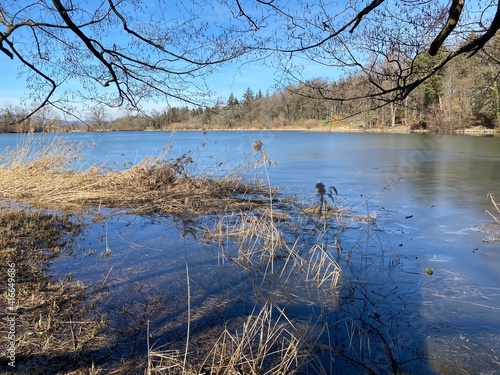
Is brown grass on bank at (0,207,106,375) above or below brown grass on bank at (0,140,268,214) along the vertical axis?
below

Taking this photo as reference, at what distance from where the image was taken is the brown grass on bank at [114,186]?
23.8 ft

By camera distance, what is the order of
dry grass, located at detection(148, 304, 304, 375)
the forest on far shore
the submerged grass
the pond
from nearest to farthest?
dry grass, located at detection(148, 304, 304, 375)
the submerged grass
the pond
the forest on far shore

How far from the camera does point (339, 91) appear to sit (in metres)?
3.60

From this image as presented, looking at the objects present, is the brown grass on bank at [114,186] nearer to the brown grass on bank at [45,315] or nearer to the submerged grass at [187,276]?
the submerged grass at [187,276]

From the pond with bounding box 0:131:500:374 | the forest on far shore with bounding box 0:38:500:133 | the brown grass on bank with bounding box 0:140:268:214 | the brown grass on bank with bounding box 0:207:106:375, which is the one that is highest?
the forest on far shore with bounding box 0:38:500:133

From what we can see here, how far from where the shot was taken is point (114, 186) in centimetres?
847

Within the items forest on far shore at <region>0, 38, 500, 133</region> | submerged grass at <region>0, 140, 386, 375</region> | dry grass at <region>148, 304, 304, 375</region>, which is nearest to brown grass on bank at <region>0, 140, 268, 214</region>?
submerged grass at <region>0, 140, 386, 375</region>

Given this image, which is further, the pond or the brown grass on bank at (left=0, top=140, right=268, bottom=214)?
the brown grass on bank at (left=0, top=140, right=268, bottom=214)

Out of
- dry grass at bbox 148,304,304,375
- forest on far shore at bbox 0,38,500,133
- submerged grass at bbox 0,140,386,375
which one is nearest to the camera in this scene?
dry grass at bbox 148,304,304,375

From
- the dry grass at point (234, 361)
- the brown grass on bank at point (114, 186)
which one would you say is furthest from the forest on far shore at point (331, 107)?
the brown grass on bank at point (114, 186)

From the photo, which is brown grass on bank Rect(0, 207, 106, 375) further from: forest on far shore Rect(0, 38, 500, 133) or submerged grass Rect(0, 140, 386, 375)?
forest on far shore Rect(0, 38, 500, 133)

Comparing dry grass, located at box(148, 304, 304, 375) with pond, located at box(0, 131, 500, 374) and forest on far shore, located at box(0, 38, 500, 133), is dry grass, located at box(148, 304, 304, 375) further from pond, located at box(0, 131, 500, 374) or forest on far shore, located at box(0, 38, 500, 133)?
forest on far shore, located at box(0, 38, 500, 133)

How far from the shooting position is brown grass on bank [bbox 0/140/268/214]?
23.8 ft

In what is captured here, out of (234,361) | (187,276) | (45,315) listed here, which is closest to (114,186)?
(45,315)
